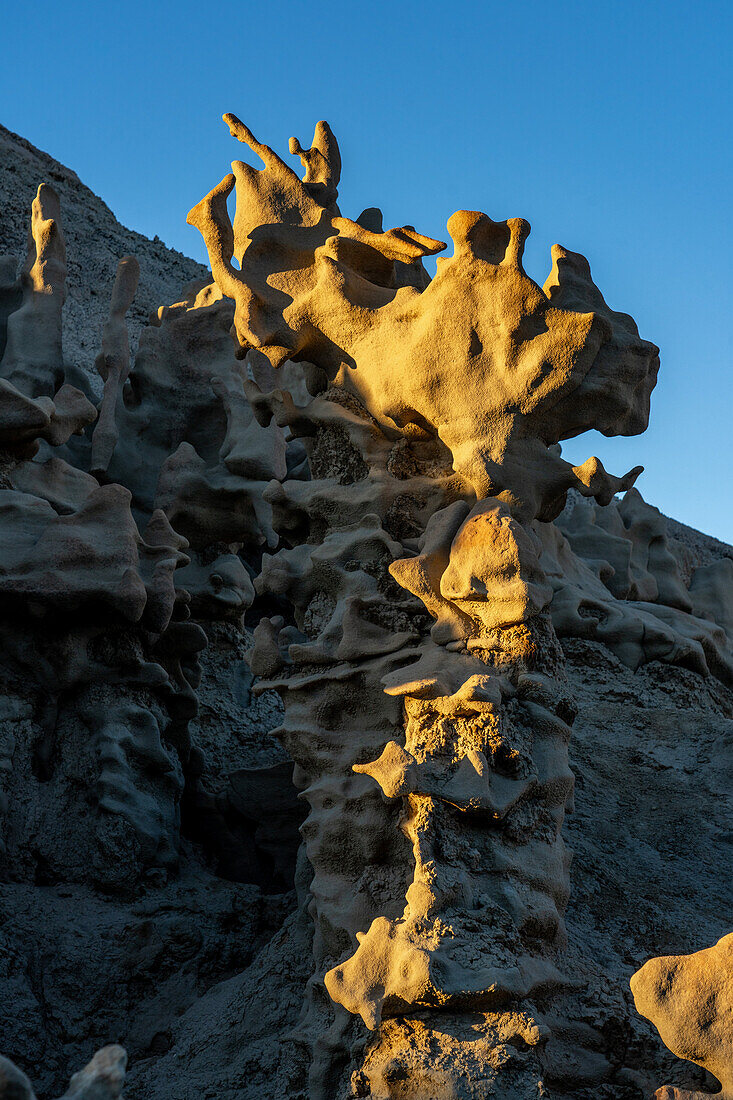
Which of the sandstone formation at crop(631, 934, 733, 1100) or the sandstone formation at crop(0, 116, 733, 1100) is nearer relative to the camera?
the sandstone formation at crop(631, 934, 733, 1100)

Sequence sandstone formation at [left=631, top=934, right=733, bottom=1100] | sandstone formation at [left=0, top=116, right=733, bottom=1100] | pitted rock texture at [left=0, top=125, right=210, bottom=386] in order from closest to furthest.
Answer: sandstone formation at [left=631, top=934, right=733, bottom=1100] → sandstone formation at [left=0, top=116, right=733, bottom=1100] → pitted rock texture at [left=0, top=125, right=210, bottom=386]

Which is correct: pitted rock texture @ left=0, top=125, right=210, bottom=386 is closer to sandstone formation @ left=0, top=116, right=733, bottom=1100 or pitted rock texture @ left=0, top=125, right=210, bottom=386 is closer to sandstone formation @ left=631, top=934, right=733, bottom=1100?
sandstone formation @ left=0, top=116, right=733, bottom=1100

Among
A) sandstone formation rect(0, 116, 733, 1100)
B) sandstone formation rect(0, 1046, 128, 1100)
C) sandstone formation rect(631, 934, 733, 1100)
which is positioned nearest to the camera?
sandstone formation rect(0, 1046, 128, 1100)

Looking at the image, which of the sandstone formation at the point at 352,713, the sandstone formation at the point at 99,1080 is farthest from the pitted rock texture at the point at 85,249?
the sandstone formation at the point at 99,1080

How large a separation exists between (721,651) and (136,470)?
289 cm

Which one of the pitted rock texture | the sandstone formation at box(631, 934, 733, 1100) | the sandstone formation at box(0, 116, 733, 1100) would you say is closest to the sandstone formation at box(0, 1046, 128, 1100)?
the sandstone formation at box(0, 116, 733, 1100)

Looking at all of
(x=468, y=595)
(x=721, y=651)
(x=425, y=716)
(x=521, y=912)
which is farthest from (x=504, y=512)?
(x=721, y=651)

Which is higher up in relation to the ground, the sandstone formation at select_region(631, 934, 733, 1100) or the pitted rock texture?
the pitted rock texture

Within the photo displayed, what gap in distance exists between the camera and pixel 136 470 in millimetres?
5137

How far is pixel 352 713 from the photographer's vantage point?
325 centimetres

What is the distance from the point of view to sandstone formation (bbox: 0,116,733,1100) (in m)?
2.70

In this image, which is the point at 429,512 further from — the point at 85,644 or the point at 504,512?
the point at 85,644

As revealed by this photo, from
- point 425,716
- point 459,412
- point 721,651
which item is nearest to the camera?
point 425,716

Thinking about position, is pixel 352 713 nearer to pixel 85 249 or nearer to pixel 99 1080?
pixel 99 1080
